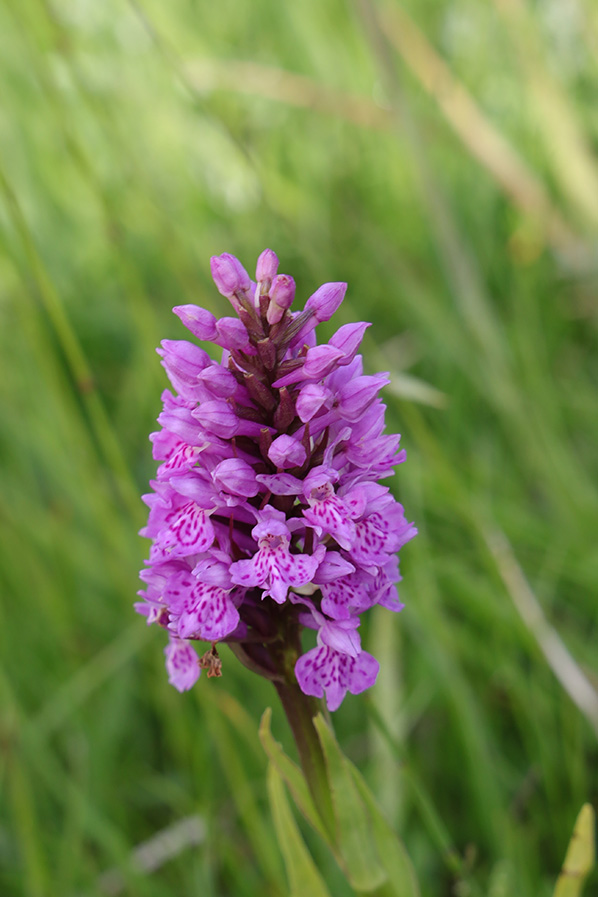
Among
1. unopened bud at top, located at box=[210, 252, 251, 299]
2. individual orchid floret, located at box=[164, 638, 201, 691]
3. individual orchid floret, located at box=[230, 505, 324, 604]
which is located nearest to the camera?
individual orchid floret, located at box=[230, 505, 324, 604]

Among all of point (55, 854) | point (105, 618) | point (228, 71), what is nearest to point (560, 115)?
point (228, 71)

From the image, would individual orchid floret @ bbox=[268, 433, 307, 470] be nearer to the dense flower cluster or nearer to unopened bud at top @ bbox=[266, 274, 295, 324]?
the dense flower cluster

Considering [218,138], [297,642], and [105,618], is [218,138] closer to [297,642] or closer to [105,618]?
[105,618]

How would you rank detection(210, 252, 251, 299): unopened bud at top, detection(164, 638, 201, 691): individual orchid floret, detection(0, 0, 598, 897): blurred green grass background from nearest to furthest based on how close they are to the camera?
1. detection(210, 252, 251, 299): unopened bud at top
2. detection(164, 638, 201, 691): individual orchid floret
3. detection(0, 0, 598, 897): blurred green grass background

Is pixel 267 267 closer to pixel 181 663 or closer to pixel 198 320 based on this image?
pixel 198 320

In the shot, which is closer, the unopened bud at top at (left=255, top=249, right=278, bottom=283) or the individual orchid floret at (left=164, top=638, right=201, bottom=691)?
the unopened bud at top at (left=255, top=249, right=278, bottom=283)

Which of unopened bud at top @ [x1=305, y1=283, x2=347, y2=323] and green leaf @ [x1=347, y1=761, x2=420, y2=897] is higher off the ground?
unopened bud at top @ [x1=305, y1=283, x2=347, y2=323]

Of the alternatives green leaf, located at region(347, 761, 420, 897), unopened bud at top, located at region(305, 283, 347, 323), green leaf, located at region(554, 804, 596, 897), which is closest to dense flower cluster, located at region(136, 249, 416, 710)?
unopened bud at top, located at region(305, 283, 347, 323)
